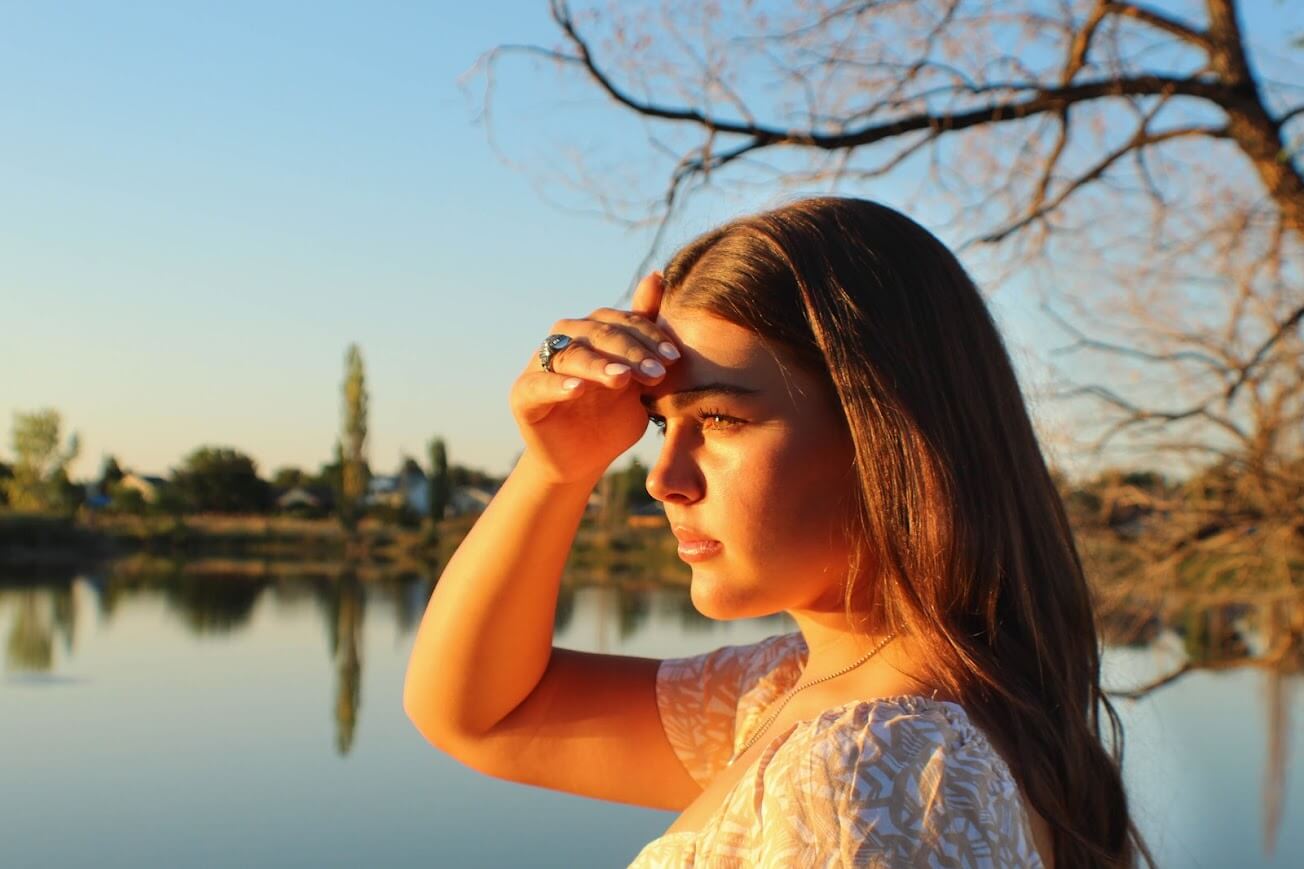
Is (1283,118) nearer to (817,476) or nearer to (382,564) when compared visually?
(817,476)

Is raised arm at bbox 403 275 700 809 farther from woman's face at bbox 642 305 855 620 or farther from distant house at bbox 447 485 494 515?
distant house at bbox 447 485 494 515

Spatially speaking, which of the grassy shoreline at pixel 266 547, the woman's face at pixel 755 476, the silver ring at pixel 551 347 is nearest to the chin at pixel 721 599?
the woman's face at pixel 755 476

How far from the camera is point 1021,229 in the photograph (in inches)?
110

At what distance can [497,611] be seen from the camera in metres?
1.28

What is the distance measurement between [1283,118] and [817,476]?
1857 mm

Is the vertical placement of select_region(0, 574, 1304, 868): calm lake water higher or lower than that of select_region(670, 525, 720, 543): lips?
→ lower

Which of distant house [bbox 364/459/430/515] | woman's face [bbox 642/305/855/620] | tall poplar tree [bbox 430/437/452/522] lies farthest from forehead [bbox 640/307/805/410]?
distant house [bbox 364/459/430/515]

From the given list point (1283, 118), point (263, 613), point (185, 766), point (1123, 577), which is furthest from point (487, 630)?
point (263, 613)

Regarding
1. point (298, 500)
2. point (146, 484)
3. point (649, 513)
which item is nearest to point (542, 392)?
point (649, 513)

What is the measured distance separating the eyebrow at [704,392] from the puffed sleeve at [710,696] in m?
0.36

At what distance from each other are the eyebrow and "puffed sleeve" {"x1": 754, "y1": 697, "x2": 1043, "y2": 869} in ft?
0.89

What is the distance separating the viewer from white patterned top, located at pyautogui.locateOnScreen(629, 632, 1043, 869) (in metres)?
0.76

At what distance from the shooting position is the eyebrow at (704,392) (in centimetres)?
99

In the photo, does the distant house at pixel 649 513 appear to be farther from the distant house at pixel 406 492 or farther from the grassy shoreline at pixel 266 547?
the distant house at pixel 406 492
